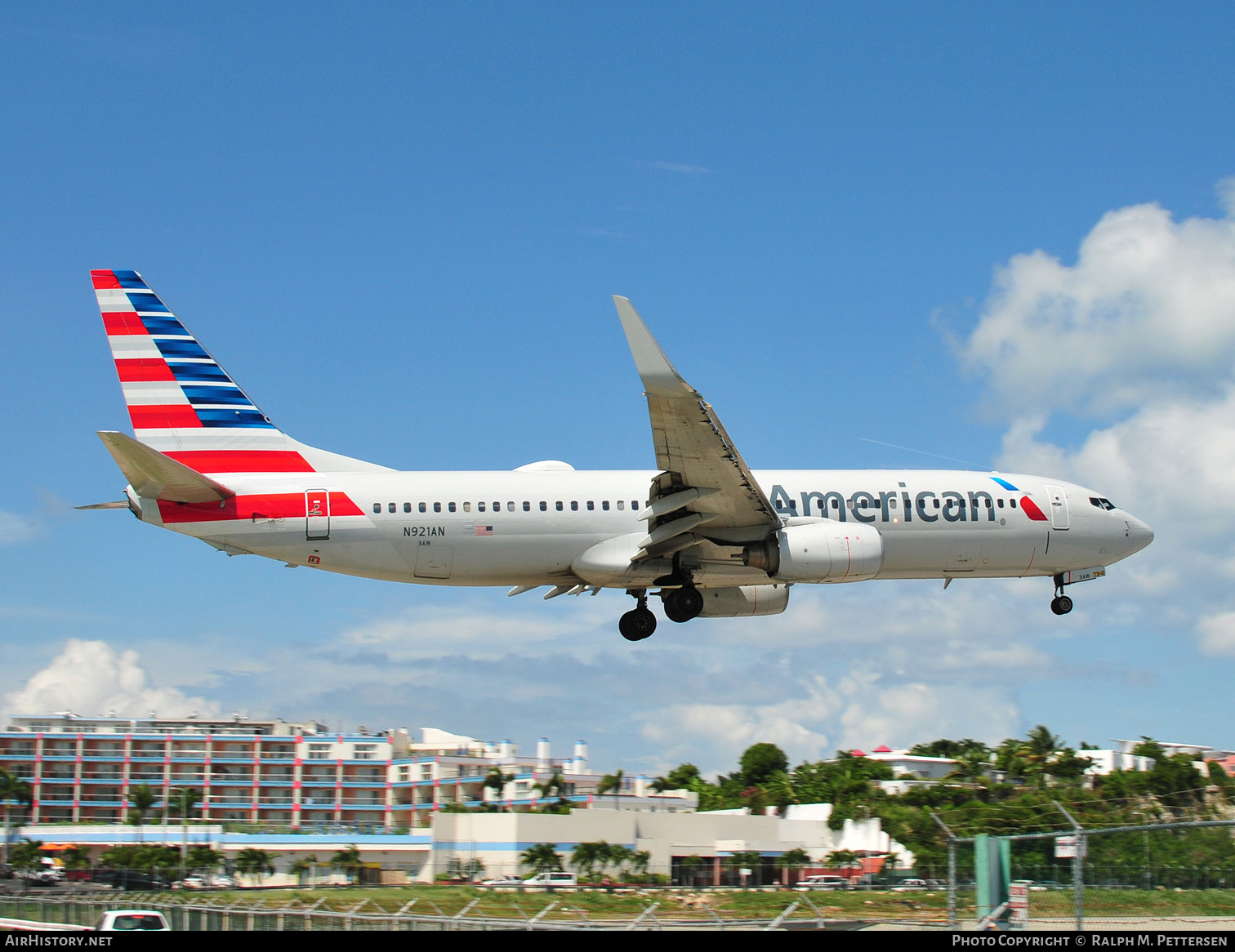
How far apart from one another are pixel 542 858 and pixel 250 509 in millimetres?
12056

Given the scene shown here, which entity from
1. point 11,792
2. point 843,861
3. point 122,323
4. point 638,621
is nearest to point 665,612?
point 638,621

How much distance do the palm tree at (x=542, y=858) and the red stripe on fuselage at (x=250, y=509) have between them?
373 inches

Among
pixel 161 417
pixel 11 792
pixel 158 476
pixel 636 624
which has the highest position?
pixel 161 417

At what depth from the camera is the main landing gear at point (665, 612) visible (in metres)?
32.0

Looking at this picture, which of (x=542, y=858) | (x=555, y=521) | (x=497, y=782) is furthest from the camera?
(x=497, y=782)

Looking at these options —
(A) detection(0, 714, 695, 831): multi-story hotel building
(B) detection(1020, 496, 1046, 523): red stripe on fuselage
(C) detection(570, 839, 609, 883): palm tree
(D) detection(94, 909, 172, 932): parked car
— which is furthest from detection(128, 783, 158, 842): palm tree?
(B) detection(1020, 496, 1046, 523): red stripe on fuselage

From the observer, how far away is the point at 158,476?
27.5m

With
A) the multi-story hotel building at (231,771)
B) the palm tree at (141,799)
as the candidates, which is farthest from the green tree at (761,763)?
the palm tree at (141,799)

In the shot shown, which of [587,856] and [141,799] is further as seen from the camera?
[141,799]

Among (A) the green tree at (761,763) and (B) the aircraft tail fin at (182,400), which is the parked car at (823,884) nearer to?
(B) the aircraft tail fin at (182,400)

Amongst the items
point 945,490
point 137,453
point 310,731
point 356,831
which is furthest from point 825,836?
point 310,731

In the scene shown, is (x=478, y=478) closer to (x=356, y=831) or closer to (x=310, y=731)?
(x=356, y=831)

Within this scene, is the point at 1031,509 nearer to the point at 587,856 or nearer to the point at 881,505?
the point at 881,505

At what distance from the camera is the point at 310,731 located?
9906 centimetres
